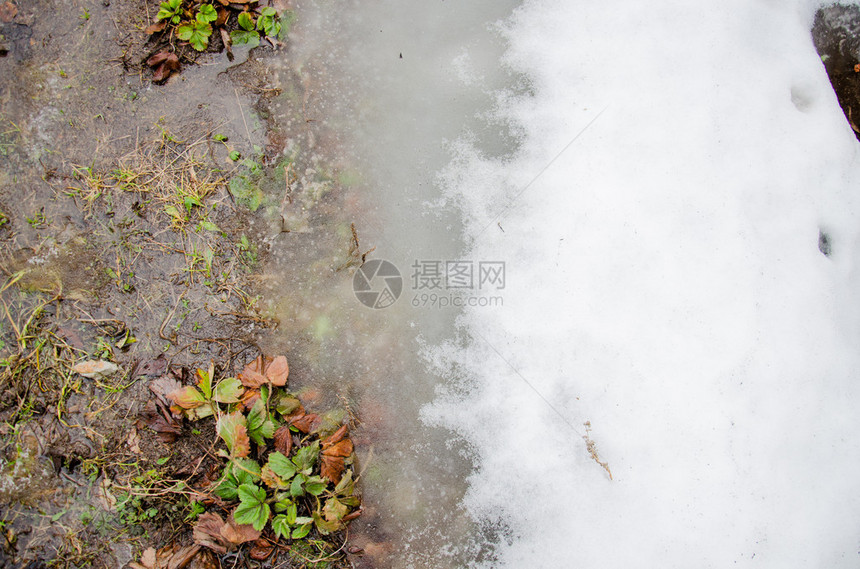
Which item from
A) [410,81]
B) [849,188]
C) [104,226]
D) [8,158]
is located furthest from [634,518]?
[8,158]

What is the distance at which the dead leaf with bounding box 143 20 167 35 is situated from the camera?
7.84ft

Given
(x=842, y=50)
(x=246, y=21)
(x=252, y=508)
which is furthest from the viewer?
(x=842, y=50)

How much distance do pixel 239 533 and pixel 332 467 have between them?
55 centimetres

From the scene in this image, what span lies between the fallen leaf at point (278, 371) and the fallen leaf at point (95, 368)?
829mm

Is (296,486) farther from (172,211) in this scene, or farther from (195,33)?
(195,33)

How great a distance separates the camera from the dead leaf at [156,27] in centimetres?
239

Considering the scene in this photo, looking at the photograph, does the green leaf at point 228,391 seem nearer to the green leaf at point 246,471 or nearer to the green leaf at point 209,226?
the green leaf at point 246,471

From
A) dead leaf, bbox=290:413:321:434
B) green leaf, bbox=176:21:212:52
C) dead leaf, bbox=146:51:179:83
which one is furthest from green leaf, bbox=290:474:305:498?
green leaf, bbox=176:21:212:52

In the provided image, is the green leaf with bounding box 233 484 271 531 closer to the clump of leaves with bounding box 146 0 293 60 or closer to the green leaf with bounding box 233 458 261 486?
the green leaf with bounding box 233 458 261 486

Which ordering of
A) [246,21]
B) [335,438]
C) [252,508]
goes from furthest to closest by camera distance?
[246,21], [335,438], [252,508]

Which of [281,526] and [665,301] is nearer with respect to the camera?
[281,526]

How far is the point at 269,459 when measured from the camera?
7.16 feet

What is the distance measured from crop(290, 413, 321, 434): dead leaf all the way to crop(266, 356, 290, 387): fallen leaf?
0.20m

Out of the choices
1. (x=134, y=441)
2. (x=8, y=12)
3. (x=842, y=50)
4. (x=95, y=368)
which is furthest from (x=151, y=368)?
(x=842, y=50)
